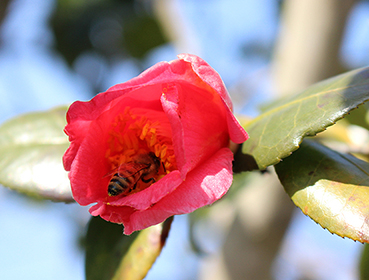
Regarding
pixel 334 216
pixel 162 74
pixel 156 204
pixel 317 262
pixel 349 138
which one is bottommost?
pixel 317 262

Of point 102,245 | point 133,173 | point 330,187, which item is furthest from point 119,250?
point 330,187

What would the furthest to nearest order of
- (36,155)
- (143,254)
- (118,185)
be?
1. (36,155)
2. (143,254)
3. (118,185)

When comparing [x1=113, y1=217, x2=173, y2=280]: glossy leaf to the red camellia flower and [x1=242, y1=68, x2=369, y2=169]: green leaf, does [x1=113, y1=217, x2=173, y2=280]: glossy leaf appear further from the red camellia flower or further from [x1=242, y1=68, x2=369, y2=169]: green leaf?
[x1=242, y1=68, x2=369, y2=169]: green leaf

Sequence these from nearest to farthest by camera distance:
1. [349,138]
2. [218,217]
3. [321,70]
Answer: [349,138]
[321,70]
[218,217]

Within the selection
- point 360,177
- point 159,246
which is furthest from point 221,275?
point 360,177

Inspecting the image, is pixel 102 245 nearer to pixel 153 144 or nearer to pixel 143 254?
pixel 143 254

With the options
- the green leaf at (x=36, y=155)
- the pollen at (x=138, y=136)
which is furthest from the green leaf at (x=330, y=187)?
the green leaf at (x=36, y=155)

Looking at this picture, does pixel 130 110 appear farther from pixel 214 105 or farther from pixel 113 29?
pixel 113 29
